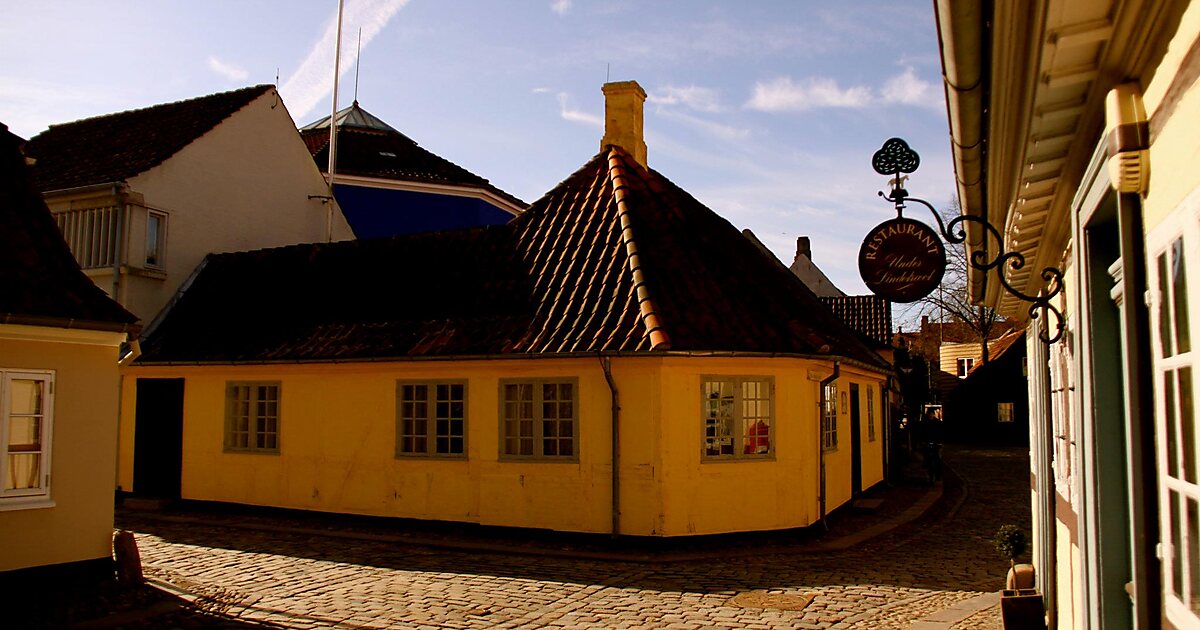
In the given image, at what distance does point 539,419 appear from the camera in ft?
46.6

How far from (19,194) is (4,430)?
361 centimetres

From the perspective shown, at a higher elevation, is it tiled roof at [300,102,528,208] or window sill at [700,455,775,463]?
tiled roof at [300,102,528,208]

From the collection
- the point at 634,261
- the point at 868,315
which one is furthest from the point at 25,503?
the point at 868,315

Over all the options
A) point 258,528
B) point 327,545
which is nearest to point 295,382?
point 258,528

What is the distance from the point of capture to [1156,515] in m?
3.17

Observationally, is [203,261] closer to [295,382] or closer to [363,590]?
[295,382]

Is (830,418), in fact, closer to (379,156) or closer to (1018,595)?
(1018,595)

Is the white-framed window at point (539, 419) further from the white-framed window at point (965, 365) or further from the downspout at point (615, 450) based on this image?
the white-framed window at point (965, 365)

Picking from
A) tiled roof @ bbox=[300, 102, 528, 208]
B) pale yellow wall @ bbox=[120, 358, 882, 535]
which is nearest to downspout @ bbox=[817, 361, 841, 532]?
pale yellow wall @ bbox=[120, 358, 882, 535]

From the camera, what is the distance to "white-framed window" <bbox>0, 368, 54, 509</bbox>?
1018cm

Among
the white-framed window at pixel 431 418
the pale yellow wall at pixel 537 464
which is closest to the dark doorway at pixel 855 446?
the pale yellow wall at pixel 537 464

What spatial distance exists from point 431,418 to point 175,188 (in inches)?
352

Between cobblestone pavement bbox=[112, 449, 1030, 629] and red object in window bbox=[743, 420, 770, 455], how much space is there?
1.48 metres

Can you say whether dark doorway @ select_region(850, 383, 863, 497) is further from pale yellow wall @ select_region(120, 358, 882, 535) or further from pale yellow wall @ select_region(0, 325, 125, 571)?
pale yellow wall @ select_region(0, 325, 125, 571)
